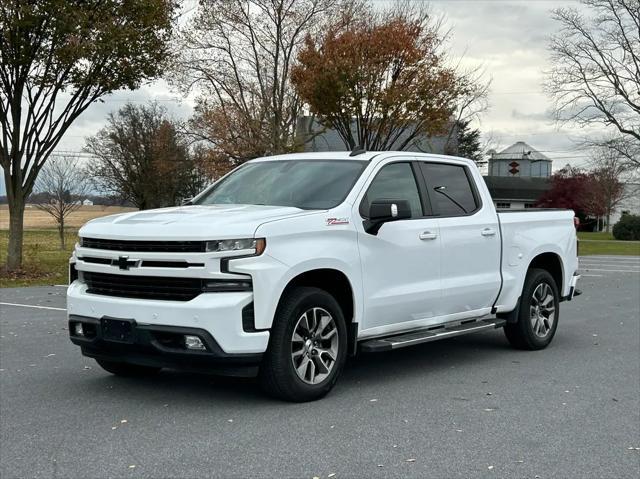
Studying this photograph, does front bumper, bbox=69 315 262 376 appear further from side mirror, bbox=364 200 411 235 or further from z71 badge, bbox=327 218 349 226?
side mirror, bbox=364 200 411 235

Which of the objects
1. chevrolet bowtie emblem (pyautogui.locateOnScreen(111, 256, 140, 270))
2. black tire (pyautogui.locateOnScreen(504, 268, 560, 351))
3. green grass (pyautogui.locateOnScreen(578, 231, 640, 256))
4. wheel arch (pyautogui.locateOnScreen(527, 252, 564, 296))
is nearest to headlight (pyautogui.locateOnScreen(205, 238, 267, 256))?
chevrolet bowtie emblem (pyautogui.locateOnScreen(111, 256, 140, 270))

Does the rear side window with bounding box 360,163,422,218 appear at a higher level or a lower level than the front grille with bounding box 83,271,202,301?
higher

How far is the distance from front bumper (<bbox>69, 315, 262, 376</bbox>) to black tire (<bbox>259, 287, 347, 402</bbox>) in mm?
159

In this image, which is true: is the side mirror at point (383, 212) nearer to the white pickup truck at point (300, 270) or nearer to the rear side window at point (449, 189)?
the white pickup truck at point (300, 270)

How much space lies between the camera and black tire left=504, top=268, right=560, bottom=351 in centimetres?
816

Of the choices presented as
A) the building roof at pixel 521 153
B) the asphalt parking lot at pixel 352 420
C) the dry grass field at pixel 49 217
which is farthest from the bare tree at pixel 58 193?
the building roof at pixel 521 153

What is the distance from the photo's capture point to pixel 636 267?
23.8 m

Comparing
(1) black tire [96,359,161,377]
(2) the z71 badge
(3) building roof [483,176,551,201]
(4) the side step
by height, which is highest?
(3) building roof [483,176,551,201]

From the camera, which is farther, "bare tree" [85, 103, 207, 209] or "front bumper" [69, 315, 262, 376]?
"bare tree" [85, 103, 207, 209]

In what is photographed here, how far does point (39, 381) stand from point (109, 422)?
162 cm

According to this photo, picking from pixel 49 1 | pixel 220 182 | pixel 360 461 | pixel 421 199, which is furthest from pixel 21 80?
pixel 360 461

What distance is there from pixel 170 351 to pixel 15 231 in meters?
14.7

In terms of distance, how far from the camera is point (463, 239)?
727cm

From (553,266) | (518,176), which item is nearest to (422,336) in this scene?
(553,266)
